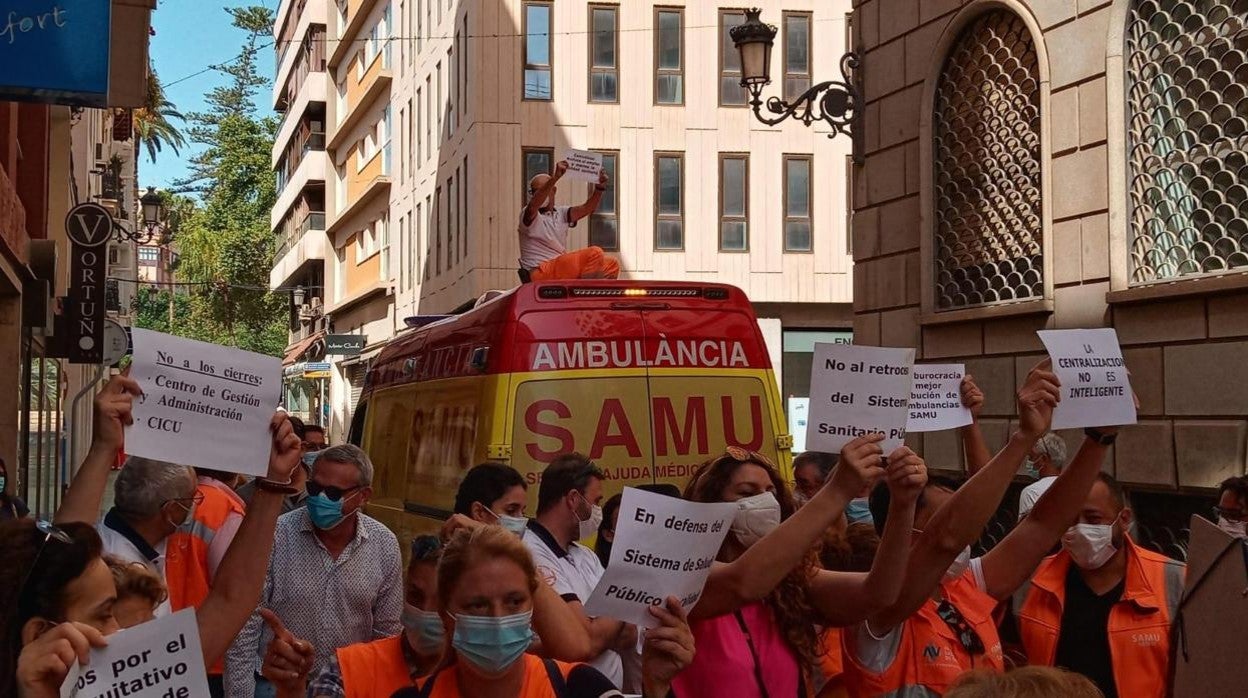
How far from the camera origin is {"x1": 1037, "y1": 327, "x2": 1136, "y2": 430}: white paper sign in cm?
499

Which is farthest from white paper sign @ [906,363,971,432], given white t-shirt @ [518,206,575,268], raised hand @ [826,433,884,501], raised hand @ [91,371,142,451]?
white t-shirt @ [518,206,575,268]

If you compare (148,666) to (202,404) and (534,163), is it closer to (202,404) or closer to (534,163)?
(202,404)

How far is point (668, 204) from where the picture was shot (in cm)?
3170

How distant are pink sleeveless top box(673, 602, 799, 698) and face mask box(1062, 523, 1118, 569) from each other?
4.37ft

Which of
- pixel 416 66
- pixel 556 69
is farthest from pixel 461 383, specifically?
pixel 416 66

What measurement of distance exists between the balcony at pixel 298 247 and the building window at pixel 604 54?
84.8ft

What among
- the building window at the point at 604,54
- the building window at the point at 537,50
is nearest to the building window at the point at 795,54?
the building window at the point at 604,54

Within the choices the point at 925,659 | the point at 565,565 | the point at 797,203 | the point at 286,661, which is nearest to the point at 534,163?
the point at 797,203

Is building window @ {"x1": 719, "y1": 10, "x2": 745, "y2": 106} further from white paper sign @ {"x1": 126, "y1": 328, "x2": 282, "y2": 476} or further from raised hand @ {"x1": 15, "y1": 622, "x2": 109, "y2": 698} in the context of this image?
raised hand @ {"x1": 15, "y1": 622, "x2": 109, "y2": 698}

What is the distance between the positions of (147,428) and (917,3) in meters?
11.2

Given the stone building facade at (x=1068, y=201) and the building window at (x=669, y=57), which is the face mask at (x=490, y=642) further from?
the building window at (x=669, y=57)

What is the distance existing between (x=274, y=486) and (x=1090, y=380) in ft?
8.90

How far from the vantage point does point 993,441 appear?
41.0 feet

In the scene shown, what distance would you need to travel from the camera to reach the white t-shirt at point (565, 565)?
5531mm
